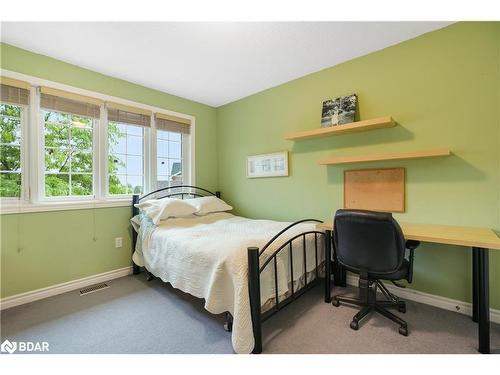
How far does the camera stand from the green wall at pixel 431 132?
6.18 feet

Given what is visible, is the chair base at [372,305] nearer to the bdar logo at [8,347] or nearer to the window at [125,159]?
the bdar logo at [8,347]

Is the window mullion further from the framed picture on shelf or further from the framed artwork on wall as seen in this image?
the framed picture on shelf

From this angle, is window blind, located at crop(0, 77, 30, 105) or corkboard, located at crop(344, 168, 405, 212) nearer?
window blind, located at crop(0, 77, 30, 105)

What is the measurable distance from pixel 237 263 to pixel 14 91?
2.62 meters

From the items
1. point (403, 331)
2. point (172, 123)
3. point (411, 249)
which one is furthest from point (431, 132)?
point (172, 123)

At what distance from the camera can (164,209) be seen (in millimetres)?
2686

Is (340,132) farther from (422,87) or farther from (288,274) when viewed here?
(288,274)

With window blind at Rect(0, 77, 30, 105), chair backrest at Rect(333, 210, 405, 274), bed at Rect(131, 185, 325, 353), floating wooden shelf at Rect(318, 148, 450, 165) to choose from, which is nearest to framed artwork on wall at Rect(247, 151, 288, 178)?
floating wooden shelf at Rect(318, 148, 450, 165)

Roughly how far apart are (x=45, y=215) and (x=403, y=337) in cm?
337

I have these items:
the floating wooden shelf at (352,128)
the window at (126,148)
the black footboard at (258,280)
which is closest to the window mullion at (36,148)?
the window at (126,148)

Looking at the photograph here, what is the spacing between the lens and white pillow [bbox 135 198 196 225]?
8.68 ft

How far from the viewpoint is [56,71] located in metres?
2.43

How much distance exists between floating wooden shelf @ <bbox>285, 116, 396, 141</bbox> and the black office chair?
3.18 feet
